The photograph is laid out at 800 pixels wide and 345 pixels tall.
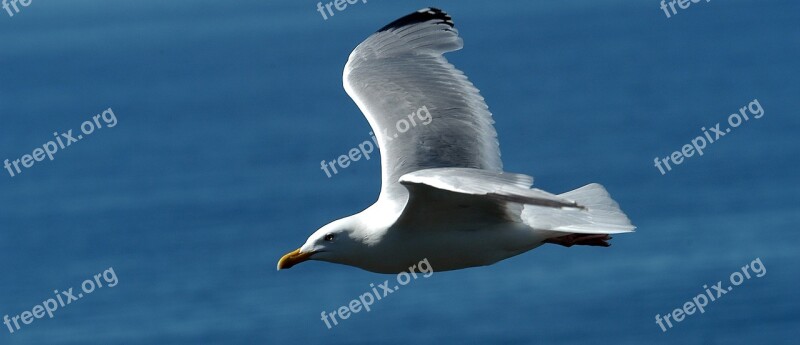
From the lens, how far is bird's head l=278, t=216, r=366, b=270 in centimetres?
838

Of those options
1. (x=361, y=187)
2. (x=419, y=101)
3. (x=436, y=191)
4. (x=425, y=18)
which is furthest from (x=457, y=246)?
(x=361, y=187)

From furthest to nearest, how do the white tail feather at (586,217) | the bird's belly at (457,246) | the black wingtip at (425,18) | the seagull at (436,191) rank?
the black wingtip at (425,18) → the white tail feather at (586,217) → the bird's belly at (457,246) → the seagull at (436,191)

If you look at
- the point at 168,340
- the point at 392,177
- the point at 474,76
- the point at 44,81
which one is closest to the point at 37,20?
the point at 44,81

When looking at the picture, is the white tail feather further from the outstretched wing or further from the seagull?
the outstretched wing

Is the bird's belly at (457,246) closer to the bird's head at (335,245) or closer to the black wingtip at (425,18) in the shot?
the bird's head at (335,245)

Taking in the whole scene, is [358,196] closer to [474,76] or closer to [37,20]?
[474,76]

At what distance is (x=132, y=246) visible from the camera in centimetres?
2688

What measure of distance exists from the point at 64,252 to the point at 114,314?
275 centimetres

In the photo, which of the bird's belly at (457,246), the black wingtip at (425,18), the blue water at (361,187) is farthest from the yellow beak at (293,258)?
the blue water at (361,187)

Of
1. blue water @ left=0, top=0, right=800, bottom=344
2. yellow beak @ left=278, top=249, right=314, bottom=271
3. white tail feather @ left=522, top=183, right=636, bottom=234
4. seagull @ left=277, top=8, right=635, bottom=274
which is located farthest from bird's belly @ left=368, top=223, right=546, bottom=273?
blue water @ left=0, top=0, right=800, bottom=344

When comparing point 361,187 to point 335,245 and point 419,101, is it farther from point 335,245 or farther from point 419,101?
point 335,245

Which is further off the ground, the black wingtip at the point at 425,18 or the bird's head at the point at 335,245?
the black wingtip at the point at 425,18

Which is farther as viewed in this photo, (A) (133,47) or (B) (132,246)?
(A) (133,47)

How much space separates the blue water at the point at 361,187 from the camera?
23.4 metres
